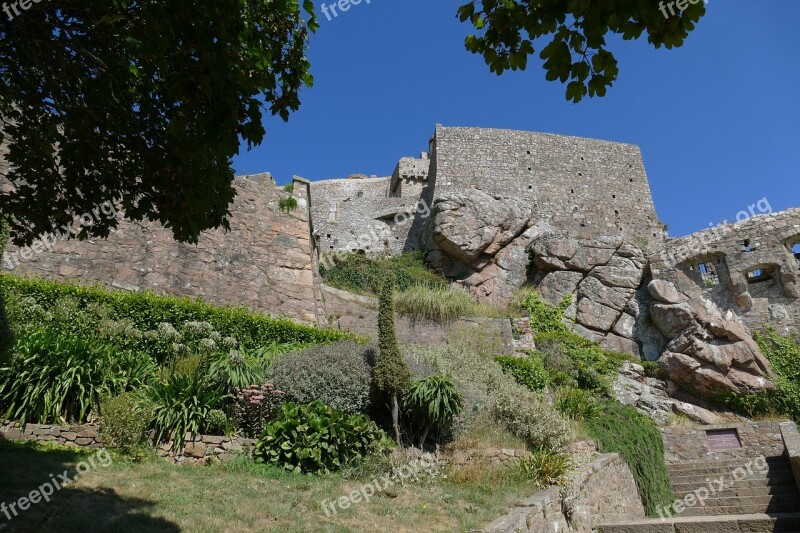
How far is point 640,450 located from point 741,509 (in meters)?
1.90

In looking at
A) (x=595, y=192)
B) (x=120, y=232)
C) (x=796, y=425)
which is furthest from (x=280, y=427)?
(x=595, y=192)

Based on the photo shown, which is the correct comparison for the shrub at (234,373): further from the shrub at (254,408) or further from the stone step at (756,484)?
the stone step at (756,484)

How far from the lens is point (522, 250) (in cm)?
2008

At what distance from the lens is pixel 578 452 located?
9.53m

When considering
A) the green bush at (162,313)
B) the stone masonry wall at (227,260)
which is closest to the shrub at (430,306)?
the stone masonry wall at (227,260)

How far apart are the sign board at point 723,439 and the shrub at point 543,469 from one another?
7.00 m

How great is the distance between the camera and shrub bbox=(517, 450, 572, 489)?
7.45m

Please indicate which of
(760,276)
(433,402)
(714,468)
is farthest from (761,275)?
(433,402)

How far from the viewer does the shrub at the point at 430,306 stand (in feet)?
46.3

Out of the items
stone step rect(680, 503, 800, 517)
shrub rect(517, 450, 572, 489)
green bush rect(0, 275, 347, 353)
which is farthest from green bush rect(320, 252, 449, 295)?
stone step rect(680, 503, 800, 517)

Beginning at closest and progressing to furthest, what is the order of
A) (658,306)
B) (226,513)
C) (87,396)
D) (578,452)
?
(226,513) → (87,396) → (578,452) → (658,306)

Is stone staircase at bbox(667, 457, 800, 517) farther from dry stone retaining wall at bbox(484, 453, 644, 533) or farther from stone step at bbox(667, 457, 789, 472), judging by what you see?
dry stone retaining wall at bbox(484, 453, 644, 533)

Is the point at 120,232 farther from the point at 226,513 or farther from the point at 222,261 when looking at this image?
the point at 226,513

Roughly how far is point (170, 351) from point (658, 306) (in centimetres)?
1391
